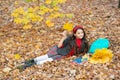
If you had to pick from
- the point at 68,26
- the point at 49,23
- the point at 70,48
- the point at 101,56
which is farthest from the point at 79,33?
the point at 49,23

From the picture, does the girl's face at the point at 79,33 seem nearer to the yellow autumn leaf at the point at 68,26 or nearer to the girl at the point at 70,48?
the girl at the point at 70,48

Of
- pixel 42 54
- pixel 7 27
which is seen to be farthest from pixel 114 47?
pixel 7 27

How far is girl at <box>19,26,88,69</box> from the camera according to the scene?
7.15 m

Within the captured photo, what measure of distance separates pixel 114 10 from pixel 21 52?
4.06 metres

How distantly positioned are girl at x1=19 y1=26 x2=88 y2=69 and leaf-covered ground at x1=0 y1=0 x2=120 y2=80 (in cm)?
24

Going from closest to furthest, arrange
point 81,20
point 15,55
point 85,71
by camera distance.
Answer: point 85,71 < point 15,55 < point 81,20

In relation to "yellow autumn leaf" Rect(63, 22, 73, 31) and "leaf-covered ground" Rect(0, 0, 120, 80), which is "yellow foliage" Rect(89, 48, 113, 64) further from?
"yellow autumn leaf" Rect(63, 22, 73, 31)

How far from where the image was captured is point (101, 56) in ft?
22.3

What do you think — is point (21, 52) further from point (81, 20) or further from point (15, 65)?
point (81, 20)

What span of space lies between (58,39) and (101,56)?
1962 mm

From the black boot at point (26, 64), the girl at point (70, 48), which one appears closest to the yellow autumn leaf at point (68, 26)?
the girl at point (70, 48)

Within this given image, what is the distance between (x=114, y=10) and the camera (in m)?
10.2

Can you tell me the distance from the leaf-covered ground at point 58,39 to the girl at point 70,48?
0.78ft

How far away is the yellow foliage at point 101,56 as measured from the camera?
22.0ft
